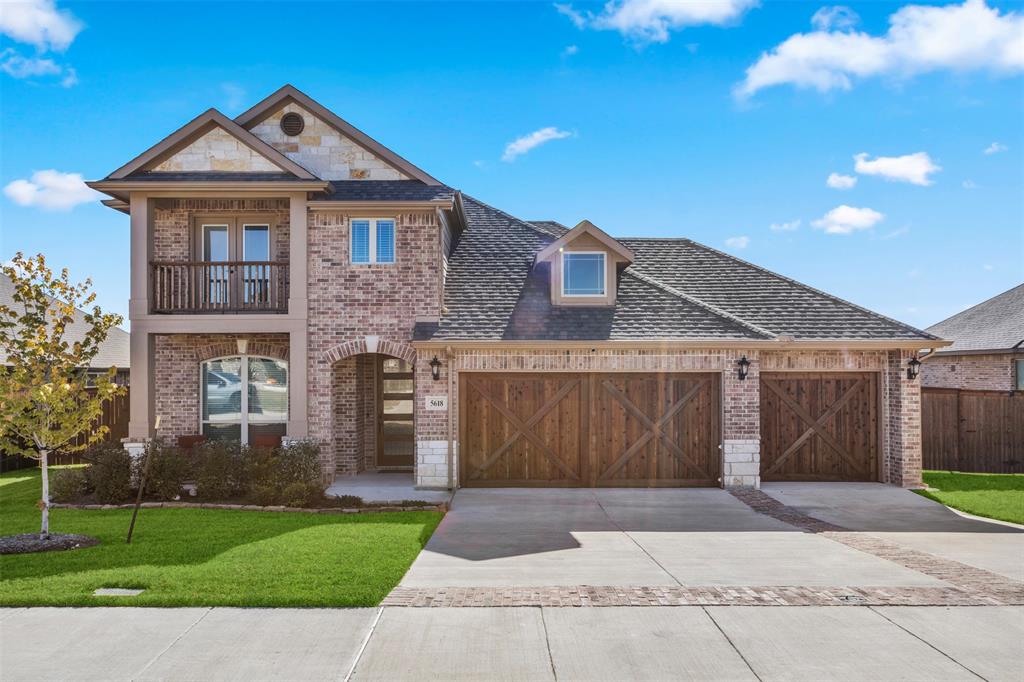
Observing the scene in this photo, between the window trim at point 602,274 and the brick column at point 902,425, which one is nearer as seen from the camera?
the brick column at point 902,425

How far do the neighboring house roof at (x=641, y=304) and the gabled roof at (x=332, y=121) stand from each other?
7.67 feet

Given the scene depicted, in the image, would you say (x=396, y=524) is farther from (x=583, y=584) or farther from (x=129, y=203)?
(x=129, y=203)

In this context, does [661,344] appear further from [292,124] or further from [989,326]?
[989,326]

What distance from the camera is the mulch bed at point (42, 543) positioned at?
9.01 metres

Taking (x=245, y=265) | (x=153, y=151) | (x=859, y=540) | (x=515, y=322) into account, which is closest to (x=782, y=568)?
(x=859, y=540)

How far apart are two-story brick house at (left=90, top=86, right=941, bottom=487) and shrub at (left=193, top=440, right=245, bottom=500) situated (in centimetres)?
170

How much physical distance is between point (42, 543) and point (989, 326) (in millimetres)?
25844

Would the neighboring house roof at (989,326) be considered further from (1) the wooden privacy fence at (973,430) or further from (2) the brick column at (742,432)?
(2) the brick column at (742,432)

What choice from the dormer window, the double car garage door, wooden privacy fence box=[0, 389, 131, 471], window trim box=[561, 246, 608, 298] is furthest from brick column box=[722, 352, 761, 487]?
wooden privacy fence box=[0, 389, 131, 471]

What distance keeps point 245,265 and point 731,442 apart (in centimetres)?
1039

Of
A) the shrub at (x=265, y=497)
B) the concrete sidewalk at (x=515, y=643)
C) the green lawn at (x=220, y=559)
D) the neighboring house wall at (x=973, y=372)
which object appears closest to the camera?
the concrete sidewalk at (x=515, y=643)

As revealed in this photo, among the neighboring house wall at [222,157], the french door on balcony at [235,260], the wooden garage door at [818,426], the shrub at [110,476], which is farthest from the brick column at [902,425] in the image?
the shrub at [110,476]

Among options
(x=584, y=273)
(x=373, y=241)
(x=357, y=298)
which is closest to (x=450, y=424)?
(x=357, y=298)

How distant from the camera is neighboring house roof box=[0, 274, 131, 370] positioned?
23.2m
